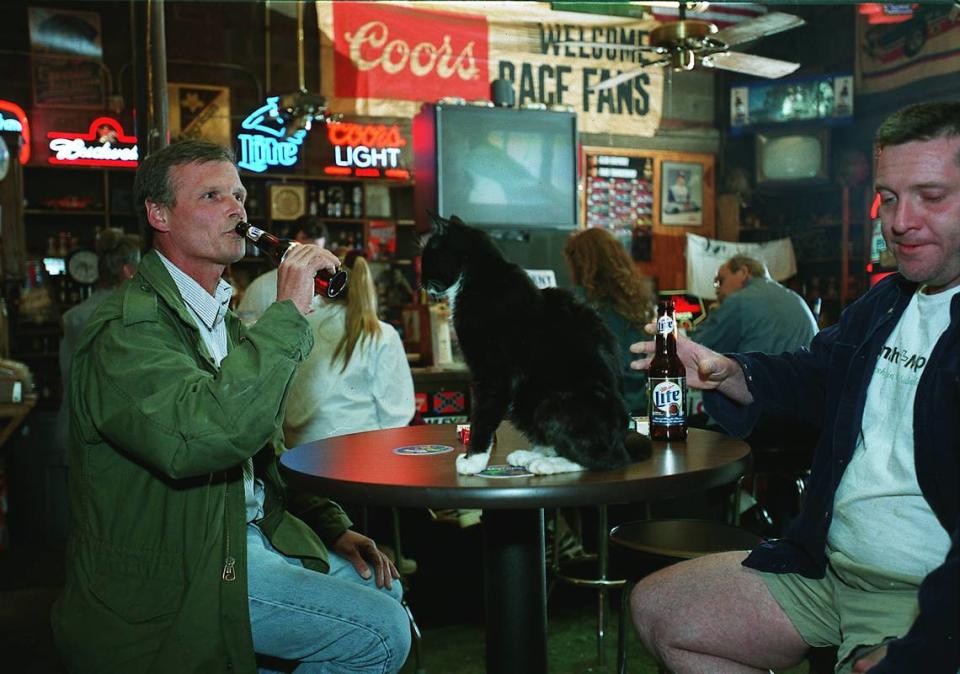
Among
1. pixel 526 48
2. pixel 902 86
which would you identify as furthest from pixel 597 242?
pixel 902 86

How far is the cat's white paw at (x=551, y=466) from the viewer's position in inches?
62.9

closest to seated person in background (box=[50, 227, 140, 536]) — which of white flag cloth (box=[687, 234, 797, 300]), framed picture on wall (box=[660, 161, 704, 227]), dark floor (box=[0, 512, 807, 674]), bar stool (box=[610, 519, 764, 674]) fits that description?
dark floor (box=[0, 512, 807, 674])

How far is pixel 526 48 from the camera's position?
8.28 meters

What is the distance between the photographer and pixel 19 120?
305 inches

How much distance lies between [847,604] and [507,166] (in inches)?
208

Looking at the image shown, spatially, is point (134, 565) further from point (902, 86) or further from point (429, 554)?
point (902, 86)

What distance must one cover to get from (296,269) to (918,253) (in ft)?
3.69

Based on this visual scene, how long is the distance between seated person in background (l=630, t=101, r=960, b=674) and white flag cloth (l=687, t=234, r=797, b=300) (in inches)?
308

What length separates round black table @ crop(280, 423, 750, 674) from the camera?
1486 mm

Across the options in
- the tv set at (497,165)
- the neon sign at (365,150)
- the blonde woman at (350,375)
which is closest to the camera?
the blonde woman at (350,375)

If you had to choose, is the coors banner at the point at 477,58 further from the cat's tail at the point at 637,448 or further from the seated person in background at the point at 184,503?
the seated person in background at the point at 184,503

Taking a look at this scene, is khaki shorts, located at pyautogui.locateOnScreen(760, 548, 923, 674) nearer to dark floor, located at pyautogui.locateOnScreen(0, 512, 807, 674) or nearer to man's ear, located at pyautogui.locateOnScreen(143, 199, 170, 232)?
man's ear, located at pyautogui.locateOnScreen(143, 199, 170, 232)

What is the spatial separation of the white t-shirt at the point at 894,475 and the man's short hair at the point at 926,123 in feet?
0.90

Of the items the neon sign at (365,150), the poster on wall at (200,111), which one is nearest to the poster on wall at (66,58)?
the poster on wall at (200,111)
